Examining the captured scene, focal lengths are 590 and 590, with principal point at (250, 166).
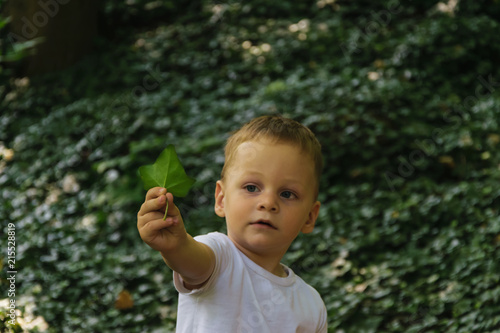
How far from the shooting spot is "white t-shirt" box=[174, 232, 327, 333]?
1848 millimetres

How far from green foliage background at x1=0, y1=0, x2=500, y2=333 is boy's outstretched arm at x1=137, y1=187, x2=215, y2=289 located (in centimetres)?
256

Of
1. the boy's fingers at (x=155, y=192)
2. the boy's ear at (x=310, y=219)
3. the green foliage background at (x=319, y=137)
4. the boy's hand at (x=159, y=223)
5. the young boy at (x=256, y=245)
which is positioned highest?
the boy's fingers at (x=155, y=192)

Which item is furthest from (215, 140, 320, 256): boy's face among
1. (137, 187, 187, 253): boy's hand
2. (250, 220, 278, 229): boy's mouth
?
(137, 187, 187, 253): boy's hand

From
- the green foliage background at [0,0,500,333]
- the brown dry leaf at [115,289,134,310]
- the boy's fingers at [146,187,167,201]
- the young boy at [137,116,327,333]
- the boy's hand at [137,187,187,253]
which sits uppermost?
the boy's fingers at [146,187,167,201]

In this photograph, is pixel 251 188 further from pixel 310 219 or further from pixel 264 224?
pixel 310 219

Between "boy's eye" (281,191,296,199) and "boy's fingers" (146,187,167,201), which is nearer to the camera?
"boy's fingers" (146,187,167,201)

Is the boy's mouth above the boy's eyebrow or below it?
below

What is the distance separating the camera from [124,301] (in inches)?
182

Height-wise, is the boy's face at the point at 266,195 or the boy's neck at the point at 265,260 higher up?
the boy's face at the point at 266,195

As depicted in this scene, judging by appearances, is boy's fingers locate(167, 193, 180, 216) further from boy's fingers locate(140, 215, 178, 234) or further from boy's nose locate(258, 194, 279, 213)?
boy's nose locate(258, 194, 279, 213)

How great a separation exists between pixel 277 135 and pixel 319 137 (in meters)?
4.63

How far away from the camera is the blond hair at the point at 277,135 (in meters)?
2.01

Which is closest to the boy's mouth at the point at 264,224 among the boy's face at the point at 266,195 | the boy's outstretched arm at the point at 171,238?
the boy's face at the point at 266,195

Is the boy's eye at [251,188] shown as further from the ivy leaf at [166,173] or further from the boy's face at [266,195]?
the ivy leaf at [166,173]
